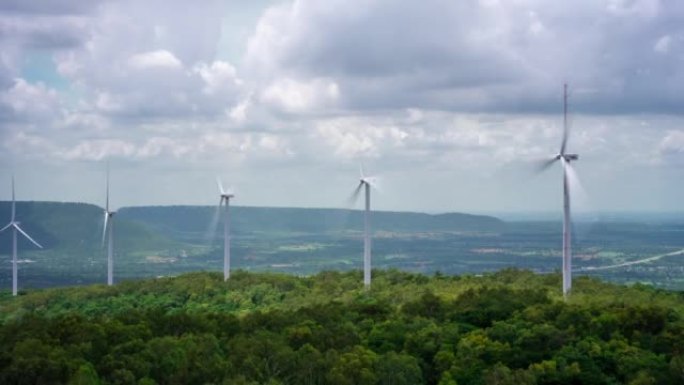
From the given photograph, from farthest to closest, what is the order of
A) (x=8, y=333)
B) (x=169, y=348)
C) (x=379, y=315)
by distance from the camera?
1. (x=379, y=315)
2. (x=8, y=333)
3. (x=169, y=348)

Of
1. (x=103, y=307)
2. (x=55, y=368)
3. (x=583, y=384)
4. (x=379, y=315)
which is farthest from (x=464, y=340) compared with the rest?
(x=103, y=307)

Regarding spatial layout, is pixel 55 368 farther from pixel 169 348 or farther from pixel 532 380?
pixel 532 380

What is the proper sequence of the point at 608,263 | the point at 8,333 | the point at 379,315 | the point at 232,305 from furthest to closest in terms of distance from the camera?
the point at 608,263 < the point at 232,305 < the point at 379,315 < the point at 8,333

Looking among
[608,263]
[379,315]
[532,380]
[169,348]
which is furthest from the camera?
[608,263]

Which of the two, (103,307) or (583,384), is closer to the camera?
(583,384)

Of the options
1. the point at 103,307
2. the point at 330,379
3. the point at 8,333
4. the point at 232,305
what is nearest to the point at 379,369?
the point at 330,379

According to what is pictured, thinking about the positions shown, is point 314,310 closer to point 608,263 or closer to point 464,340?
point 464,340
